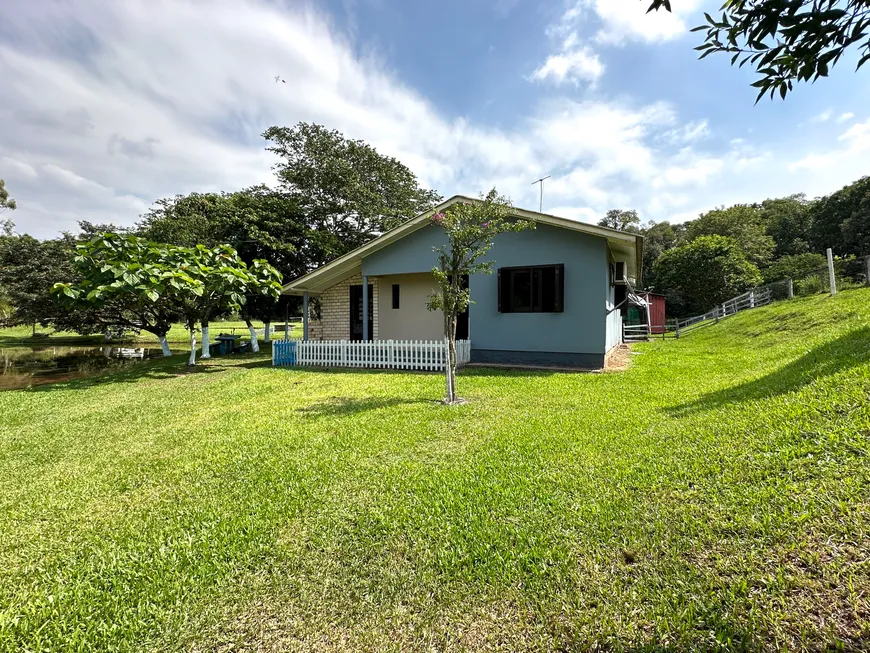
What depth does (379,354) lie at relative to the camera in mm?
11273

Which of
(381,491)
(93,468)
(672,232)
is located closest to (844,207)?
(672,232)

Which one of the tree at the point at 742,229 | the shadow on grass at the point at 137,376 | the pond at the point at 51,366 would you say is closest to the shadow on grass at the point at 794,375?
the shadow on grass at the point at 137,376

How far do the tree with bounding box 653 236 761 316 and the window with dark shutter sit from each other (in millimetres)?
25601

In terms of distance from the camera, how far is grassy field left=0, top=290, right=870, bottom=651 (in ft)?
6.31

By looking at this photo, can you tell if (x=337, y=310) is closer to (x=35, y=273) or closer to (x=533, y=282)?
(x=533, y=282)

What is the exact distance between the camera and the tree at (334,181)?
20.8m

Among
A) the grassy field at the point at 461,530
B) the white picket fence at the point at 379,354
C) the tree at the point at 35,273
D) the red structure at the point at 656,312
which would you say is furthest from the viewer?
the red structure at the point at 656,312

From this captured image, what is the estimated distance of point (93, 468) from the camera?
4109 millimetres

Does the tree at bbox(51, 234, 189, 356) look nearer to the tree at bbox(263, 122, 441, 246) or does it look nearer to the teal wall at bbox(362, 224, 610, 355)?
the teal wall at bbox(362, 224, 610, 355)

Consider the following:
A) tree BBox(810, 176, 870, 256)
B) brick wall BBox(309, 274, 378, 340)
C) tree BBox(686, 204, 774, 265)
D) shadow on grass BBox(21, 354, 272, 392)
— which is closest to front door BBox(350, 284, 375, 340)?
brick wall BBox(309, 274, 378, 340)

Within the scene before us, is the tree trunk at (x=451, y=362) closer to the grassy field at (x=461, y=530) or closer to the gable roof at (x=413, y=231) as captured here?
the grassy field at (x=461, y=530)

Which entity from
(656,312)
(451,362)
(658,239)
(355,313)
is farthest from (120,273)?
(658,239)

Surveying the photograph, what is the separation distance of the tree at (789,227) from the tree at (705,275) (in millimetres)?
14522

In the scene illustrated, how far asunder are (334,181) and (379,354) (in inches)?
541
